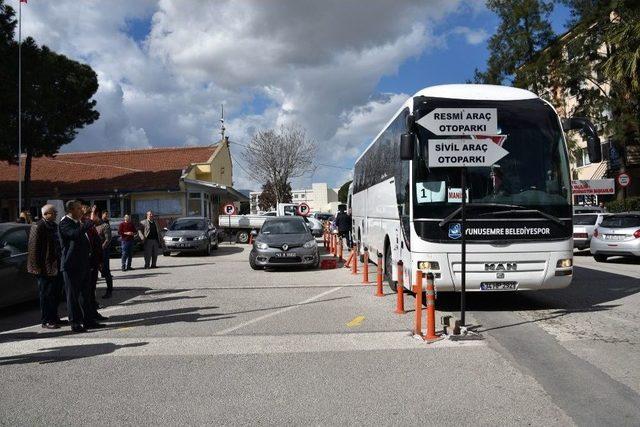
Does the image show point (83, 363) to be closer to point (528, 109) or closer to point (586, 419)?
point (586, 419)

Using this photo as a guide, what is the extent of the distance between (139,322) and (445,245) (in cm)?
486

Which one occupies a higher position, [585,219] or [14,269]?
[585,219]

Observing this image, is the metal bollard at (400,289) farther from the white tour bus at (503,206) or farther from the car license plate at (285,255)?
the car license plate at (285,255)

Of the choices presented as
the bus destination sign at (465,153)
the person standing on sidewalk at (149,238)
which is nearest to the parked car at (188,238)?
the person standing on sidewalk at (149,238)

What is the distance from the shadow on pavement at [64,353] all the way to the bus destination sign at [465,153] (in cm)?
456

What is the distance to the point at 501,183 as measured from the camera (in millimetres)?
8617

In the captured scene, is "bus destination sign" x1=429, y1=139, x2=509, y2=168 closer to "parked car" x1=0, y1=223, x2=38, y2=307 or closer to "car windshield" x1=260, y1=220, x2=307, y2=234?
"parked car" x1=0, y1=223, x2=38, y2=307

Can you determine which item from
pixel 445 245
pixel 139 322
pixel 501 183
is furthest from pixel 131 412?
pixel 501 183

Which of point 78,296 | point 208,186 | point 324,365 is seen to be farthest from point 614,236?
point 208,186

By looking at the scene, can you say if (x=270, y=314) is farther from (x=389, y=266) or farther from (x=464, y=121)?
(x=464, y=121)

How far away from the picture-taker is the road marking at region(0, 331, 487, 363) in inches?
265

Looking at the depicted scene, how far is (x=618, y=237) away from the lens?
16641 mm

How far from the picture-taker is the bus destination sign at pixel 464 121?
24.1 feet

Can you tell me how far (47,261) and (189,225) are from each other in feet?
50.7
